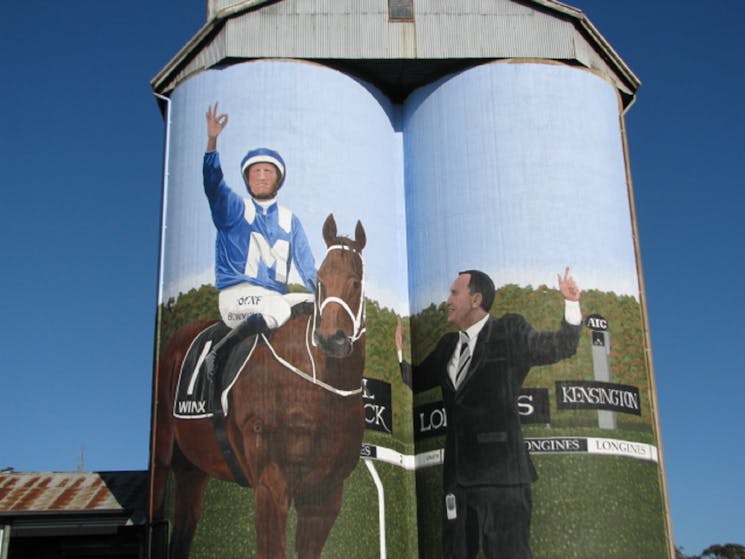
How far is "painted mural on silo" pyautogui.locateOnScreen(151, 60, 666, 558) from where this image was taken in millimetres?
27375

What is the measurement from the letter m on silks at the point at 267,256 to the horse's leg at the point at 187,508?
548 cm

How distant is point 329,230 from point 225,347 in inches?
170

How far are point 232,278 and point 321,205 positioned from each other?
3217 millimetres

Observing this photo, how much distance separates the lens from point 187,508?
27.6 meters

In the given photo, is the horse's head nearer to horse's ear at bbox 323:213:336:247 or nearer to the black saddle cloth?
horse's ear at bbox 323:213:336:247

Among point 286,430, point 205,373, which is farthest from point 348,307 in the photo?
point 205,373

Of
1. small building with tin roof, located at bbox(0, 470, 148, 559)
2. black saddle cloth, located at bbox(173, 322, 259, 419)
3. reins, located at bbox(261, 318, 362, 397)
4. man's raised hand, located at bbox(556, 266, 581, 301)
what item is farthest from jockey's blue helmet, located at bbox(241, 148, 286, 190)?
small building with tin roof, located at bbox(0, 470, 148, 559)

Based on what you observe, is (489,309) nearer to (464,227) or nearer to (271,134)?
(464,227)

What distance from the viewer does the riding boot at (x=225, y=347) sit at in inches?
1113

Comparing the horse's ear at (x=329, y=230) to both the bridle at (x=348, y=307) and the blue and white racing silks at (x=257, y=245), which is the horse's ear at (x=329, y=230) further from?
the blue and white racing silks at (x=257, y=245)

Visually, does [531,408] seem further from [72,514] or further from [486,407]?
[72,514]

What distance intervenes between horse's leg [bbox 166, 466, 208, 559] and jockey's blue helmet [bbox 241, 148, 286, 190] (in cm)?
834

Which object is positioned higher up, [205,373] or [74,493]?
[205,373]

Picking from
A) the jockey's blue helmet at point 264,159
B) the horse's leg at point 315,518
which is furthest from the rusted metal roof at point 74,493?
the jockey's blue helmet at point 264,159
